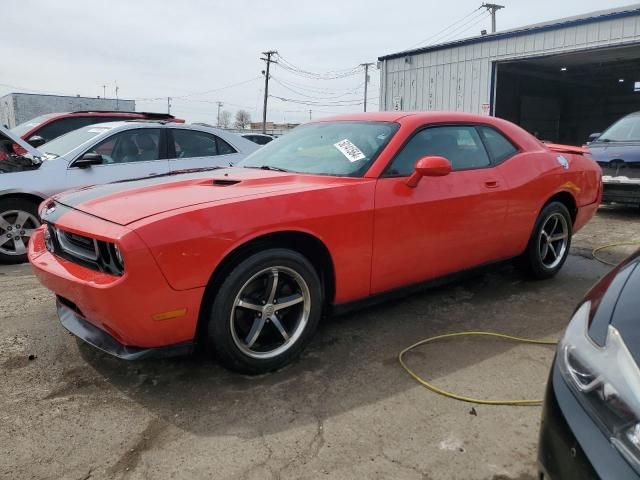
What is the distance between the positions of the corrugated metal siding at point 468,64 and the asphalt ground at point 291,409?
13.6 m

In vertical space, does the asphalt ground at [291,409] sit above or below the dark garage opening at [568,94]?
below

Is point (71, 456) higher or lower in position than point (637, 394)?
lower

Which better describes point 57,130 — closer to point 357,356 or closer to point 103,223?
point 103,223

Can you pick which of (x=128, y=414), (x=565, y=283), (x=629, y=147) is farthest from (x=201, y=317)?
(x=629, y=147)

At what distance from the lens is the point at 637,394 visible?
1.31 metres

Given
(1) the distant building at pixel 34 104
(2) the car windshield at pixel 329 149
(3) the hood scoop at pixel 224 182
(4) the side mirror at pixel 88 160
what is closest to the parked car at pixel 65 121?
(4) the side mirror at pixel 88 160

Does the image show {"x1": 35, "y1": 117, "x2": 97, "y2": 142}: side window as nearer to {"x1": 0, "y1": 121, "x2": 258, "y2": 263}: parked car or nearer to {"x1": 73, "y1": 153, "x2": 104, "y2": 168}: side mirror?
{"x1": 0, "y1": 121, "x2": 258, "y2": 263}: parked car

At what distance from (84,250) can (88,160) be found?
3184 mm

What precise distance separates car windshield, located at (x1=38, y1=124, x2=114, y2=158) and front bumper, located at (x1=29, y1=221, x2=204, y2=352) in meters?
3.69

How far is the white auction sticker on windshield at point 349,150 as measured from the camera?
330 cm

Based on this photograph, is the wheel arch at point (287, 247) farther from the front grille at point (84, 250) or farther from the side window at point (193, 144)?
the side window at point (193, 144)

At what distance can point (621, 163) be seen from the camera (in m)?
7.72

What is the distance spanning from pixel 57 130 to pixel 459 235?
6799 mm

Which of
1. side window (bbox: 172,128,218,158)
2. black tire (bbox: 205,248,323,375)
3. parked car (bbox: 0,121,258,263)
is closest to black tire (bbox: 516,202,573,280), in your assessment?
black tire (bbox: 205,248,323,375)
